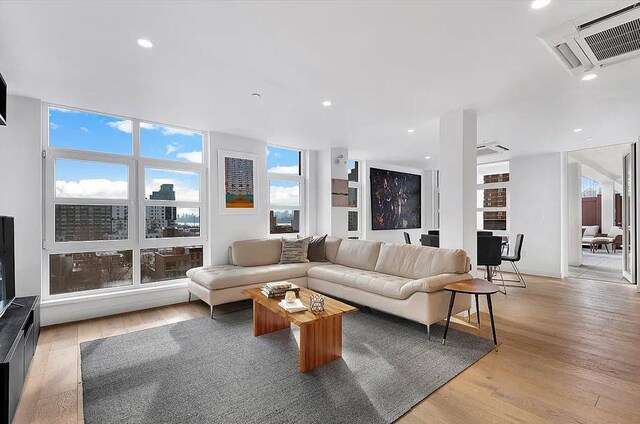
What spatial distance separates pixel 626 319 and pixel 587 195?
1041cm

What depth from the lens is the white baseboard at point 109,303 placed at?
3496 millimetres

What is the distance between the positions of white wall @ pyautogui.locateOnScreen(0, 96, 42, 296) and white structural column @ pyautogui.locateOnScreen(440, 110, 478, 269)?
4.66 m

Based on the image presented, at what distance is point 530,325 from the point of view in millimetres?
3426

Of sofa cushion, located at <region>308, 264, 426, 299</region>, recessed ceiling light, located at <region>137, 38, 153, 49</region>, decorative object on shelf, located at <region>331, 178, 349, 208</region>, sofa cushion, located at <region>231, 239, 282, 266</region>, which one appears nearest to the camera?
recessed ceiling light, located at <region>137, 38, 153, 49</region>

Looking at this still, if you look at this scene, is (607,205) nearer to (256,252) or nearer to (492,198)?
(492,198)

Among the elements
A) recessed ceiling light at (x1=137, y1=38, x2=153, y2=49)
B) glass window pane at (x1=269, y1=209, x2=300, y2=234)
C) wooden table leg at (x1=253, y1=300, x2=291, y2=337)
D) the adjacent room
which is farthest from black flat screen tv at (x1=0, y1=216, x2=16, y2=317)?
glass window pane at (x1=269, y1=209, x2=300, y2=234)

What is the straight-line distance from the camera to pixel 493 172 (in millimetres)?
7184

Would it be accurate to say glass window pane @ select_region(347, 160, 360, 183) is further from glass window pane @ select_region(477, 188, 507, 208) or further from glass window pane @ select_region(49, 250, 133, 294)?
glass window pane @ select_region(49, 250, 133, 294)

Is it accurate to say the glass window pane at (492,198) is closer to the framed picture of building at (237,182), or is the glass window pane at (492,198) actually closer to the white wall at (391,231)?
the white wall at (391,231)

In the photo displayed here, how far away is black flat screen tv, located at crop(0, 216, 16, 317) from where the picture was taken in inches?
102

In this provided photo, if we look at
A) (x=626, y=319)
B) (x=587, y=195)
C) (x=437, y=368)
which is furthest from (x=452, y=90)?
(x=587, y=195)

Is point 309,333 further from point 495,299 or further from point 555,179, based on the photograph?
point 555,179

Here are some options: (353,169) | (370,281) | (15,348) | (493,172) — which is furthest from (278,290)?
(493,172)

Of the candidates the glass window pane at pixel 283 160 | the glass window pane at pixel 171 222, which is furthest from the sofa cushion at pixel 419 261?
the glass window pane at pixel 171 222
